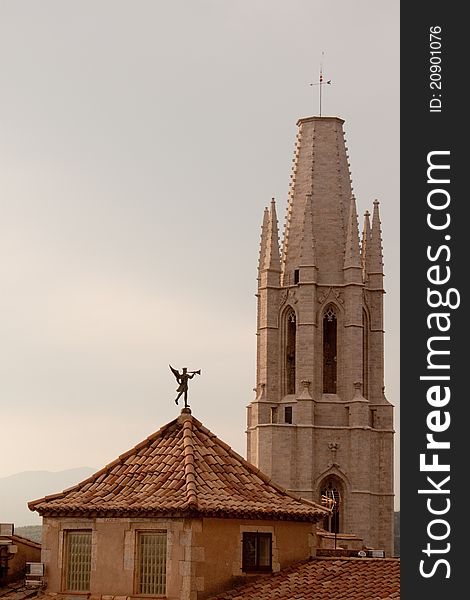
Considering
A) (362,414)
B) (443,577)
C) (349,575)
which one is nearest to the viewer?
(443,577)

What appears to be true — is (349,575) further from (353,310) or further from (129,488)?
(353,310)

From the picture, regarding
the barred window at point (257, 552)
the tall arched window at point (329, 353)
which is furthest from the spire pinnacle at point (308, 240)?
the barred window at point (257, 552)

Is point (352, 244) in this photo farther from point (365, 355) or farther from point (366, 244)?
point (365, 355)

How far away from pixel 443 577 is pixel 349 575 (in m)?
7.34

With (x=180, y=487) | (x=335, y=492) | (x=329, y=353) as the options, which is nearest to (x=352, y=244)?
(x=329, y=353)

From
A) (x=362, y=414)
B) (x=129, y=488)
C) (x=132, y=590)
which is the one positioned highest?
(x=362, y=414)

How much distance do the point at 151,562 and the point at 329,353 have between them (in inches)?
3547

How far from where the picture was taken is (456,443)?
21297 millimetres

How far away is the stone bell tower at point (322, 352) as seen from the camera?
4518 inches

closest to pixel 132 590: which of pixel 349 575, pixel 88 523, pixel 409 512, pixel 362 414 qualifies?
pixel 88 523

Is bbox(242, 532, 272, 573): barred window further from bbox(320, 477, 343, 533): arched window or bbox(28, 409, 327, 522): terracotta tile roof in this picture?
bbox(320, 477, 343, 533): arched window

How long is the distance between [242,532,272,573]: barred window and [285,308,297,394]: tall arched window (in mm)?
87591

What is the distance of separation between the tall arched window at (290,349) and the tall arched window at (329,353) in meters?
2.43

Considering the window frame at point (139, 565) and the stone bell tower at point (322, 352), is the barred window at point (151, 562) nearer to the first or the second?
the window frame at point (139, 565)
